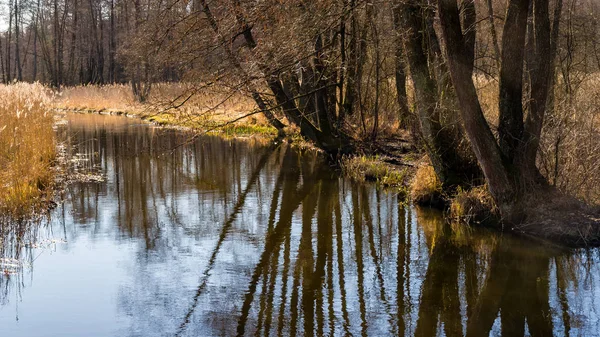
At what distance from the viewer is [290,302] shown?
6.66 meters

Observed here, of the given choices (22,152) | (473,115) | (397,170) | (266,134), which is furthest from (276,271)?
(266,134)

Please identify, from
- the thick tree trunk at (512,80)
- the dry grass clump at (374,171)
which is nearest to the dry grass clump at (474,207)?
the thick tree trunk at (512,80)

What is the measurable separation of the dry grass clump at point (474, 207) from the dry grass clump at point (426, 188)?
697 millimetres

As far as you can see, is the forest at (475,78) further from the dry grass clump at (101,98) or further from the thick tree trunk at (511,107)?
the dry grass clump at (101,98)

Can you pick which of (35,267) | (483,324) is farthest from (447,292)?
(35,267)

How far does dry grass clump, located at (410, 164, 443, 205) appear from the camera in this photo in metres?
10.8

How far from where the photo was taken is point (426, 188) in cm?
1098

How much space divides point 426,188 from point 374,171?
7.95 ft

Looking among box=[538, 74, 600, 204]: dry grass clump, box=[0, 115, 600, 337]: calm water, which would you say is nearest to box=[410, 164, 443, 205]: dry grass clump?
box=[0, 115, 600, 337]: calm water

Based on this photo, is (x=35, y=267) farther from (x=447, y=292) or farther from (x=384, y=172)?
(x=384, y=172)

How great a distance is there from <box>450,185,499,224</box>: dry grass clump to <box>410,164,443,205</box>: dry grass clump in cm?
70

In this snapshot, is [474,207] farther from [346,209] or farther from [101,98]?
[101,98]

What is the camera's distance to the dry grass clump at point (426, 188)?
10797mm

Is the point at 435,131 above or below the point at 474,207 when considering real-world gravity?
above
